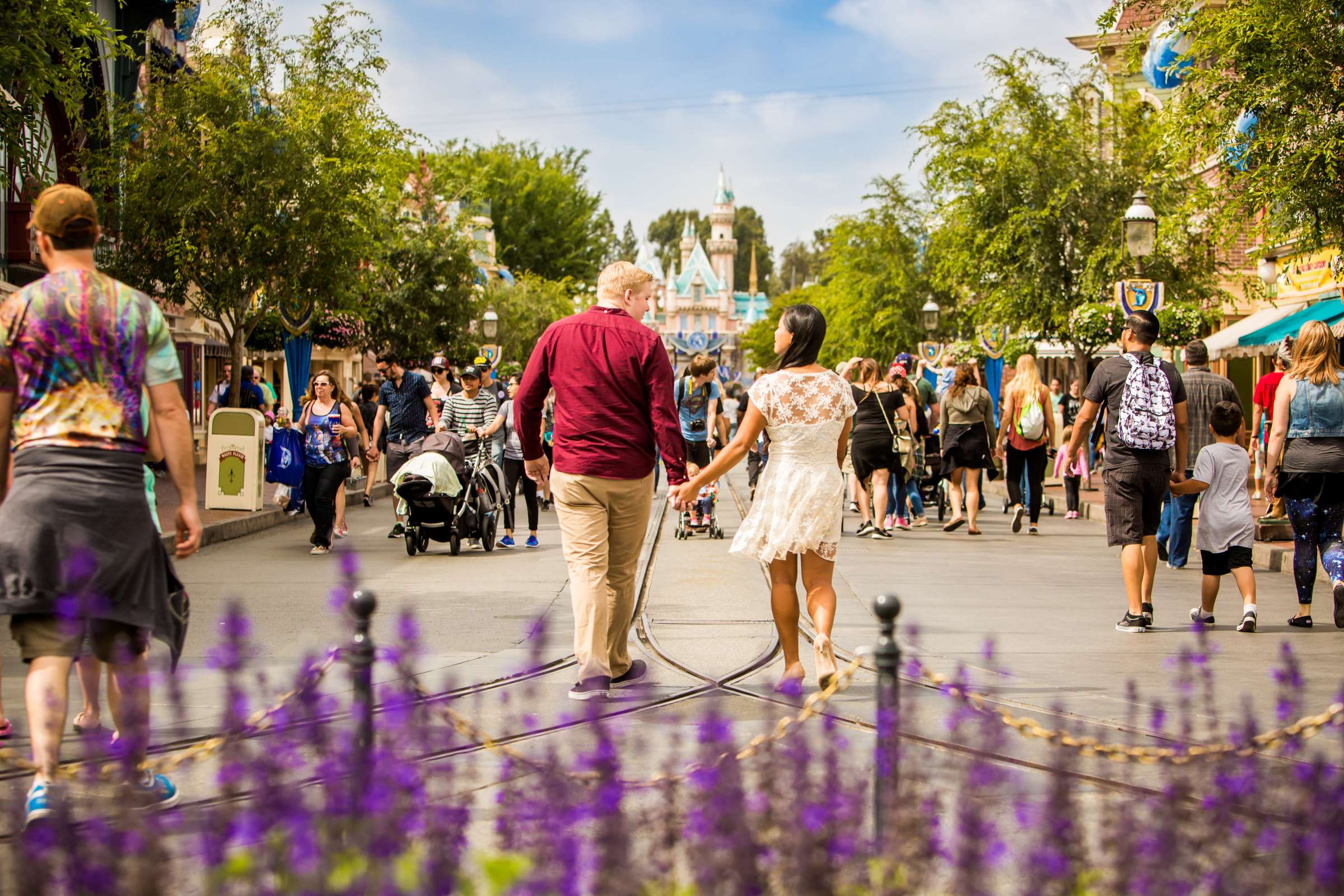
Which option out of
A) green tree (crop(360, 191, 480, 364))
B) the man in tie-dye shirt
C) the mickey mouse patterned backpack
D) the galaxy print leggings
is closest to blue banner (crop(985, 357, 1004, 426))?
green tree (crop(360, 191, 480, 364))

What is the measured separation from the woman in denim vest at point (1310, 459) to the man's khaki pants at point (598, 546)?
4.58 m

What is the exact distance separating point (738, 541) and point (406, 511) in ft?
24.4

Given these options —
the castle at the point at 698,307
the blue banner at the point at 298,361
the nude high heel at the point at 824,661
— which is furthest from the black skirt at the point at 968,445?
the castle at the point at 698,307

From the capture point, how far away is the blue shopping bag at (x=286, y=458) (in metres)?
15.2

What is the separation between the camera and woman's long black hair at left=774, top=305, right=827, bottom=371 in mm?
6996

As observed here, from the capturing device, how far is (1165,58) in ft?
64.0

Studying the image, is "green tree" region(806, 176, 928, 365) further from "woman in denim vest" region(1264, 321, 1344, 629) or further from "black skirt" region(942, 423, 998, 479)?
"woman in denim vest" region(1264, 321, 1344, 629)

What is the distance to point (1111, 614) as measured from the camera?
977cm

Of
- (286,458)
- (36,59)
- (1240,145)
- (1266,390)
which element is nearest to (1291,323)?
(1266,390)

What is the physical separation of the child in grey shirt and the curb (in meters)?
8.16

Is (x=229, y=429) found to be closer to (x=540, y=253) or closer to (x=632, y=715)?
(x=632, y=715)

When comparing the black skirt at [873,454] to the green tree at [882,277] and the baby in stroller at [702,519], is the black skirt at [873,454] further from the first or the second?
the green tree at [882,277]

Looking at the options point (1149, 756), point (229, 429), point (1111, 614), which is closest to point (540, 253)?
point (229, 429)

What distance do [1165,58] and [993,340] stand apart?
1201cm
